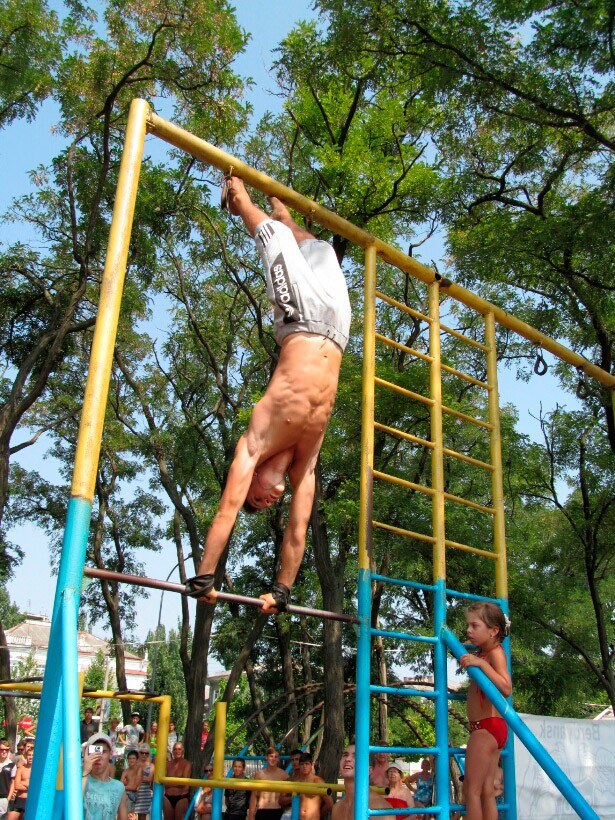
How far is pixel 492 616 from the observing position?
13.3ft

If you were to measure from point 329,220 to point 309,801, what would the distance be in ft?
16.1

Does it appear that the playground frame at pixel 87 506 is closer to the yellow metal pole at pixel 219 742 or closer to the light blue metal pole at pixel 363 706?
the light blue metal pole at pixel 363 706

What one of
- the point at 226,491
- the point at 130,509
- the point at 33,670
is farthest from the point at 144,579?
the point at 33,670

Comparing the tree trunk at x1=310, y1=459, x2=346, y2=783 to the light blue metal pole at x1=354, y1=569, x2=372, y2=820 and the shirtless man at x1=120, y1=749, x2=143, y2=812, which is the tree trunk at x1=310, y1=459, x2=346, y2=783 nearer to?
the shirtless man at x1=120, y1=749, x2=143, y2=812

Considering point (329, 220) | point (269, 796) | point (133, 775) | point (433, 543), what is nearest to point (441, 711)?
point (433, 543)

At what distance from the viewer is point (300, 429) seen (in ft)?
11.8

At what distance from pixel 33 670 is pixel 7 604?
16336 millimetres

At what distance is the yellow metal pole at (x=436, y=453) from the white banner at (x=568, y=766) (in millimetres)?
1395

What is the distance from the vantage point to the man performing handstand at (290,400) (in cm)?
351

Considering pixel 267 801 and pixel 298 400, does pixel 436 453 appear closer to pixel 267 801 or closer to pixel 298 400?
pixel 298 400

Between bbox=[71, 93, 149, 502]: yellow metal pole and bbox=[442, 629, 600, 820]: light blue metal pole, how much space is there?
6.68 ft

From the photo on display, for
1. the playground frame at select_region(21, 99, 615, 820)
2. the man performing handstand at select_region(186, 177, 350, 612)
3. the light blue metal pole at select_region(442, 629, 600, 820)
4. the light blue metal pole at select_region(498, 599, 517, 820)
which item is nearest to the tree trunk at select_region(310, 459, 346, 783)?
the light blue metal pole at select_region(498, 599, 517, 820)

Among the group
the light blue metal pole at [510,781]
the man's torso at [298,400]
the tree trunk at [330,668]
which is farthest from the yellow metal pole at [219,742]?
the tree trunk at [330,668]

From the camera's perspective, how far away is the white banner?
4.98 metres
